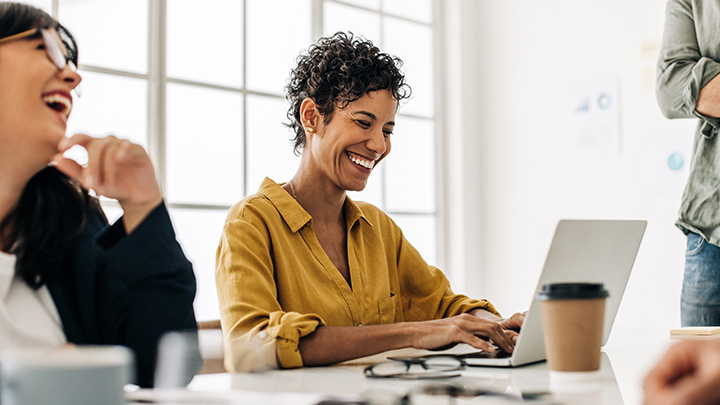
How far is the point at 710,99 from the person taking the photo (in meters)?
1.56

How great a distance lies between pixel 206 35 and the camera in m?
3.24

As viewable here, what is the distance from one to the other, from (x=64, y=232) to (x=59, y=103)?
0.66 feet

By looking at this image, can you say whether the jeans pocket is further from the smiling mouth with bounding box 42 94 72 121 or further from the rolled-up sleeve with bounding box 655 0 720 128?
the smiling mouth with bounding box 42 94 72 121

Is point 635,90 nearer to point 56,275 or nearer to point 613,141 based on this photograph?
point 613,141

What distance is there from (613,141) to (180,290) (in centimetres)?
316

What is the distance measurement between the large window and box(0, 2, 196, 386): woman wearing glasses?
1.91 m

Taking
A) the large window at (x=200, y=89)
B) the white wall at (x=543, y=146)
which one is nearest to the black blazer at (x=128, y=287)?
the large window at (x=200, y=89)

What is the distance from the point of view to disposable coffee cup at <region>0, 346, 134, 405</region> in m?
0.48

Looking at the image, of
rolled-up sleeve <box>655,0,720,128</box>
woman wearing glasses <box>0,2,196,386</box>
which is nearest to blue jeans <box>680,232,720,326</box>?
rolled-up sleeve <box>655,0,720,128</box>

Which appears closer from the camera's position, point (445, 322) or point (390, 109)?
point (445, 322)

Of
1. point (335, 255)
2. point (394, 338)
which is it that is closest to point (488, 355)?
point (394, 338)

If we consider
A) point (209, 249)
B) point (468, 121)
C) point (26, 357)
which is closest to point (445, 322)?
point (26, 357)

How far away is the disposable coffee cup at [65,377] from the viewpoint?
1.57 ft

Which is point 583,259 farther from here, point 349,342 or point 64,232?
point 64,232
